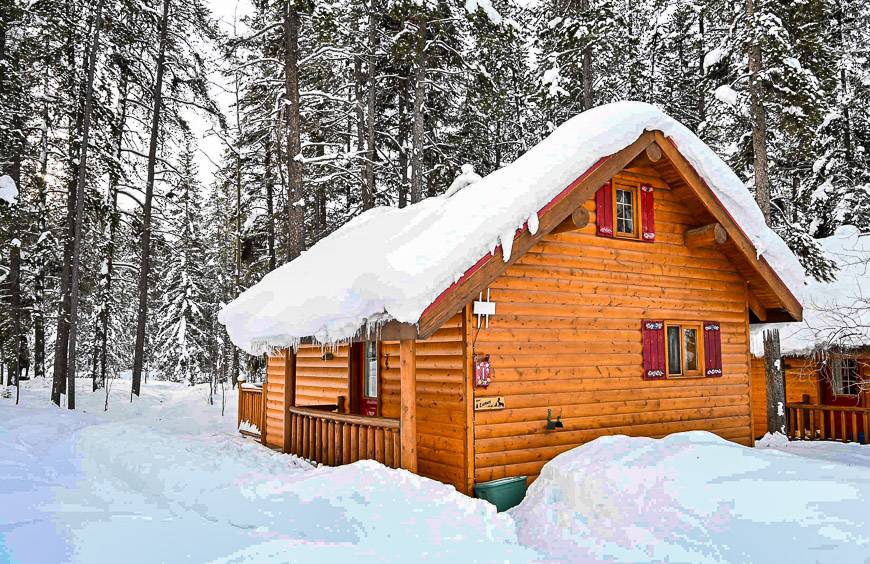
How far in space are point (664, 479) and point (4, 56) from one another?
19.4 meters

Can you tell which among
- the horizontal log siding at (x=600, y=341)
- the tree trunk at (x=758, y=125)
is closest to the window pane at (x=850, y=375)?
the tree trunk at (x=758, y=125)

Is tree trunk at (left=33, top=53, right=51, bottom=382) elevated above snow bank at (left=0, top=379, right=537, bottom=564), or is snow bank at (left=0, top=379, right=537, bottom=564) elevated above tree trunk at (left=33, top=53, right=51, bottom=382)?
tree trunk at (left=33, top=53, right=51, bottom=382)

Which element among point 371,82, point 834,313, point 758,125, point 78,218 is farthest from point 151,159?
point 834,313

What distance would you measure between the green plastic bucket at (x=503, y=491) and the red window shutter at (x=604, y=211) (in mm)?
4057

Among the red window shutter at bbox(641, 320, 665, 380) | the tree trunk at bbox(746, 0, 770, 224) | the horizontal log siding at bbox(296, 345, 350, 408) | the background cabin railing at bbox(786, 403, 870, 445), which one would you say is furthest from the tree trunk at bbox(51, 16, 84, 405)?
the background cabin railing at bbox(786, 403, 870, 445)

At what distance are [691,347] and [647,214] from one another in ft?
8.35

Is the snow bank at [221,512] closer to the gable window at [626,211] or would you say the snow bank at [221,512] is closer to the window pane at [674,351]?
the window pane at [674,351]

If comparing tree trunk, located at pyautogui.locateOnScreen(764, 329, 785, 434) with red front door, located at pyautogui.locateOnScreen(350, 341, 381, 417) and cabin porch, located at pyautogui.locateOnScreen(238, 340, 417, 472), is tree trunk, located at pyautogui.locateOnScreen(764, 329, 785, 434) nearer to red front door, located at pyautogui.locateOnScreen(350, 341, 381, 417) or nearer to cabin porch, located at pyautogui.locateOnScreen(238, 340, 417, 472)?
red front door, located at pyautogui.locateOnScreen(350, 341, 381, 417)

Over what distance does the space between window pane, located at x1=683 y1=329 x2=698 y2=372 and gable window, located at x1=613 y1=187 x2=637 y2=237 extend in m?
2.16

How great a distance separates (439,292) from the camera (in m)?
7.23

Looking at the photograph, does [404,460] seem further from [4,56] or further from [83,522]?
[4,56]

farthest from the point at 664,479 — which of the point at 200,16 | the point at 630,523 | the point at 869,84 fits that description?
the point at 200,16

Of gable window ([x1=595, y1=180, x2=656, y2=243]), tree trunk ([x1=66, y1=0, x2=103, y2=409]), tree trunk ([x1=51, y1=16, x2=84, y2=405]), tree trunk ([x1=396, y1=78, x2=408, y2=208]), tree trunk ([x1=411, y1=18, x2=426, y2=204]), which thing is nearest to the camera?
gable window ([x1=595, y1=180, x2=656, y2=243])

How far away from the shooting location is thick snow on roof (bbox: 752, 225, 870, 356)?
13336mm
